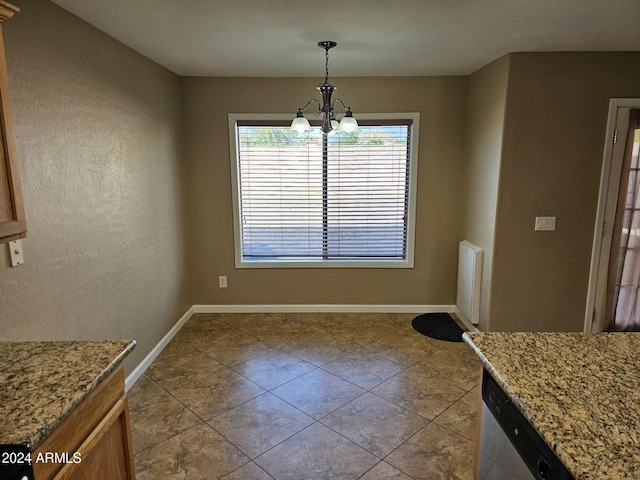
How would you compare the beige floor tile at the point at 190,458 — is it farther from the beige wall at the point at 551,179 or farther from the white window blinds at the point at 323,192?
the beige wall at the point at 551,179

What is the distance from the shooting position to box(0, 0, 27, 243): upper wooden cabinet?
128 cm

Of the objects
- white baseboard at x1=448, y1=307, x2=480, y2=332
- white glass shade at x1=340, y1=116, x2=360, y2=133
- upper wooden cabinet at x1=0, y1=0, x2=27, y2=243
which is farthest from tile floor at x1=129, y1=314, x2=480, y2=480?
white glass shade at x1=340, y1=116, x2=360, y2=133

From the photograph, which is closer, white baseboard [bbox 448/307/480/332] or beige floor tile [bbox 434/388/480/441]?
beige floor tile [bbox 434/388/480/441]

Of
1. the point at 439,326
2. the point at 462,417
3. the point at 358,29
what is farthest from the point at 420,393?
the point at 358,29

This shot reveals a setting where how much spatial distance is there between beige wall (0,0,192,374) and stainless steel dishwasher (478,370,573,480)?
205 cm

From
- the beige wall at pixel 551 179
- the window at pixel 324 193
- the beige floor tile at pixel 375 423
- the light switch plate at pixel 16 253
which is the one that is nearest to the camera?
the light switch plate at pixel 16 253

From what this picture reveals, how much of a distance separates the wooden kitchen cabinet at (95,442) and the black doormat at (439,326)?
9.42 feet

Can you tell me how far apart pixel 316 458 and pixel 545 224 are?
2.57 m

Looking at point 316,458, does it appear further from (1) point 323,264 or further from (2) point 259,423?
(1) point 323,264

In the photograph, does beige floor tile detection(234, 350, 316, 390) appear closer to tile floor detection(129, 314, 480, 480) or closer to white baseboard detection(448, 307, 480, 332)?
tile floor detection(129, 314, 480, 480)

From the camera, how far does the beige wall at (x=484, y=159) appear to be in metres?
3.26

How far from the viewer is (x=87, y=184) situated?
238 cm

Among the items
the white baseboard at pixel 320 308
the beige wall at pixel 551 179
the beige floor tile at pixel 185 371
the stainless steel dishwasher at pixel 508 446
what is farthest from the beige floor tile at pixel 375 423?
the white baseboard at pixel 320 308

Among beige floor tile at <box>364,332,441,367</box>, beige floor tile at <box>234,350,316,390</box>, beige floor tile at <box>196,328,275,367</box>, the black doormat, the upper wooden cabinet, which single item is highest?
the upper wooden cabinet
